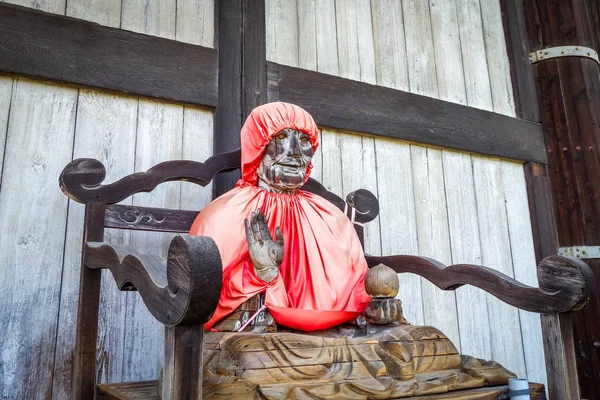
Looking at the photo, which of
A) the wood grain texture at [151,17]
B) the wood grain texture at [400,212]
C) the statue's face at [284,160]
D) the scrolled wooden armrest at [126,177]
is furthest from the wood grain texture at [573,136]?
the wood grain texture at [151,17]

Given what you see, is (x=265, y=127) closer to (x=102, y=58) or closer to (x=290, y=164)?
(x=290, y=164)

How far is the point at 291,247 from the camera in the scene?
1.79 meters

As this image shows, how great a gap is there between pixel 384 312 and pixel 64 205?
44.4 inches

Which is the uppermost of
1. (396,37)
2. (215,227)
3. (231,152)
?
(396,37)

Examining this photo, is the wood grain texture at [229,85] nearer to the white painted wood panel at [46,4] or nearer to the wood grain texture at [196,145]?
the wood grain texture at [196,145]

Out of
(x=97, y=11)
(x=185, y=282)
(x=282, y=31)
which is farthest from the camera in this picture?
(x=282, y=31)

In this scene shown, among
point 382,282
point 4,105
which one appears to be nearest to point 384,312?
point 382,282

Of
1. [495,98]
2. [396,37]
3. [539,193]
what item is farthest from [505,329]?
[396,37]

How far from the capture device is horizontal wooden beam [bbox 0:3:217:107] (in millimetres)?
1875

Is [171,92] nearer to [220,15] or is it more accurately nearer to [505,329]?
[220,15]

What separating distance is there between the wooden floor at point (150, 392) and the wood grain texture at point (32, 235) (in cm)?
37

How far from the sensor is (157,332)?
1.94m

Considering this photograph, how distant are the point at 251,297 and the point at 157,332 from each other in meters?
0.59

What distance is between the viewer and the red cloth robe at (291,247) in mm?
1553
